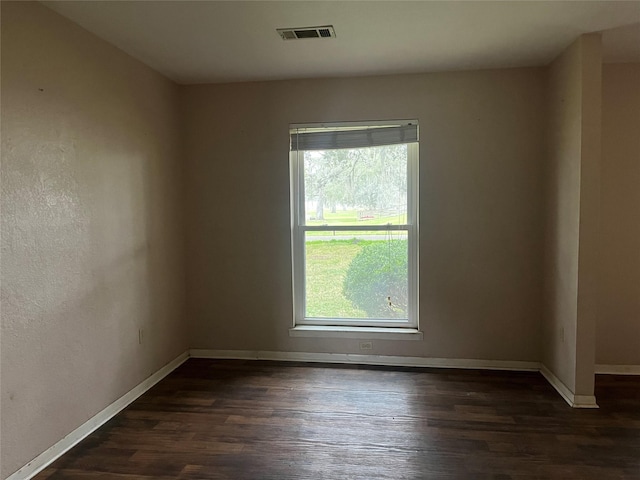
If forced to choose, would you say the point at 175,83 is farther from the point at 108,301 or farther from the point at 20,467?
the point at 20,467

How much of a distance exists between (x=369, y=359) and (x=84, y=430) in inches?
85.0

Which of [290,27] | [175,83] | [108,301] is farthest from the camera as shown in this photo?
[175,83]

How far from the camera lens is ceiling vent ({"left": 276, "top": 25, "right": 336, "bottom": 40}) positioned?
2662mm

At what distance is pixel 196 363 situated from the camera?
3842 millimetres

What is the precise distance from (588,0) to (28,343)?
11.2 ft

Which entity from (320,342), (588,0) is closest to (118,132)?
(320,342)

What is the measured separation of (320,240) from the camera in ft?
12.7

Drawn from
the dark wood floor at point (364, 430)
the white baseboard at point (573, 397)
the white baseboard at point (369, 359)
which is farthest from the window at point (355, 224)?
the white baseboard at point (573, 397)

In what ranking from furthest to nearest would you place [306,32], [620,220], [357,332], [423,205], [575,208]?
1. [357,332]
2. [423,205]
3. [620,220]
4. [575,208]
5. [306,32]

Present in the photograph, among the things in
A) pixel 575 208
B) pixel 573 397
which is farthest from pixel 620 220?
pixel 573 397

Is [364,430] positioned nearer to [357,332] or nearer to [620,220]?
[357,332]

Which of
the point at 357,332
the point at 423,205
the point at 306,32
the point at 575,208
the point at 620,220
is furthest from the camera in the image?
the point at 357,332

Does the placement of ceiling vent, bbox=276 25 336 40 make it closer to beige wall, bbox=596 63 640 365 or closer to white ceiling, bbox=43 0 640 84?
white ceiling, bbox=43 0 640 84

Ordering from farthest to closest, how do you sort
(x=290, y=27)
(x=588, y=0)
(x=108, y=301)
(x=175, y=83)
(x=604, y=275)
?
(x=175, y=83) → (x=604, y=275) → (x=108, y=301) → (x=290, y=27) → (x=588, y=0)
